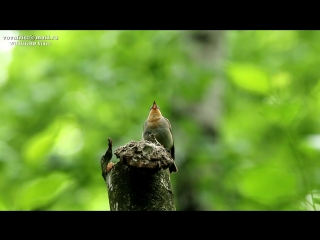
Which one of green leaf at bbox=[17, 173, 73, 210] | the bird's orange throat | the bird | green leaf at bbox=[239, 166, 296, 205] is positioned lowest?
green leaf at bbox=[239, 166, 296, 205]

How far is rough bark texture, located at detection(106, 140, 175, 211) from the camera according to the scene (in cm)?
157

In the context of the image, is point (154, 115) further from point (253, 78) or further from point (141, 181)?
point (141, 181)

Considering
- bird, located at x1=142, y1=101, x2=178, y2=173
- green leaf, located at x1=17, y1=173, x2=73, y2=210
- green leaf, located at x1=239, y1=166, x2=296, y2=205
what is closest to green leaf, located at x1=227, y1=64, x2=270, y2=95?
green leaf, located at x1=239, y1=166, x2=296, y2=205

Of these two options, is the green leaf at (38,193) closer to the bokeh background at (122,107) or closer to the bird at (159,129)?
the bokeh background at (122,107)

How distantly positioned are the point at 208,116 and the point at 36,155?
17.0 feet

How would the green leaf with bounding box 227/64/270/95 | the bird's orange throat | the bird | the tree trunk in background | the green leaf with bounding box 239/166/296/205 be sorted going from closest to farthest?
the green leaf with bounding box 239/166/296/205 → the green leaf with bounding box 227/64/270/95 → the bird → the bird's orange throat → the tree trunk in background

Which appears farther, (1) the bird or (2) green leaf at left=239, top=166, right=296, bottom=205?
(1) the bird

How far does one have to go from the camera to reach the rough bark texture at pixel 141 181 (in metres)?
1.57

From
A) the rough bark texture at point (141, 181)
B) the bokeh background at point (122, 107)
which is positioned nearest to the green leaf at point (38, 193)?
the rough bark texture at point (141, 181)

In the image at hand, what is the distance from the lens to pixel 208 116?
7.06m

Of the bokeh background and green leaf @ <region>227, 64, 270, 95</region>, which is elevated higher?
the bokeh background

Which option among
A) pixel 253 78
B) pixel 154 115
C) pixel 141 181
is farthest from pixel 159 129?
pixel 141 181

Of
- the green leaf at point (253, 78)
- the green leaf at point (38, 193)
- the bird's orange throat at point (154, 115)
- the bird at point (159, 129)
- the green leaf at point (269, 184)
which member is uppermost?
the bird's orange throat at point (154, 115)

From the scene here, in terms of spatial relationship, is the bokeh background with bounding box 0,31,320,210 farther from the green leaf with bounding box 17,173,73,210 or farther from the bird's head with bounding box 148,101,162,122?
the green leaf with bounding box 17,173,73,210
